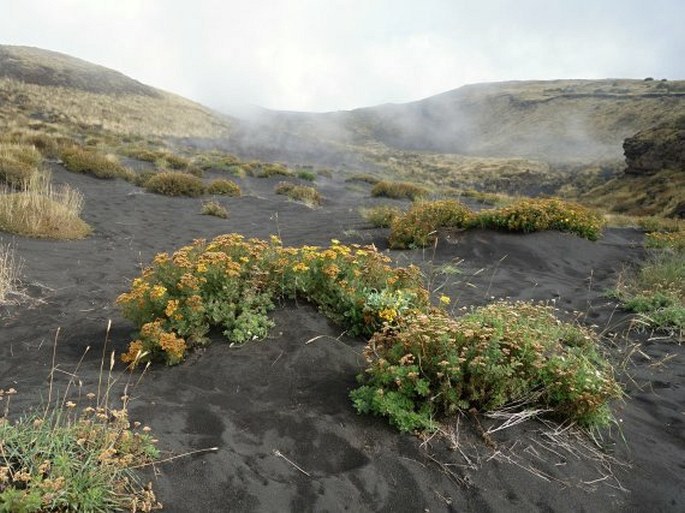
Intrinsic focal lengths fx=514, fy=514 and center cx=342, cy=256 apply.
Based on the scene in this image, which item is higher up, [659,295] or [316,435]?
[659,295]

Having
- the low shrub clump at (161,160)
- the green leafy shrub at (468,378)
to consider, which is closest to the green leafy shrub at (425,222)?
→ the green leafy shrub at (468,378)

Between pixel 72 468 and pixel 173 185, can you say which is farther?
pixel 173 185

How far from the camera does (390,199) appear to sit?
811 inches

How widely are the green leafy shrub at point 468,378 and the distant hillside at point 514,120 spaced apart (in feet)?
176

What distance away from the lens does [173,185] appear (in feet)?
50.0

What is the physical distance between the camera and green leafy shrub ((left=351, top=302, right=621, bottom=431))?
10.8 ft

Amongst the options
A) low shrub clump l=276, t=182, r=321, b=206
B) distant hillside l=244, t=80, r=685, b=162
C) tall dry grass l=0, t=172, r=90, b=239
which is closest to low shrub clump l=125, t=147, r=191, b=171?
low shrub clump l=276, t=182, r=321, b=206

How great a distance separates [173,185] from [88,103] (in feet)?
117

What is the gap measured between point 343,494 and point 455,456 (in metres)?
0.76

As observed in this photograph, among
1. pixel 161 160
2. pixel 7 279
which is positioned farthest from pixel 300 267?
pixel 161 160

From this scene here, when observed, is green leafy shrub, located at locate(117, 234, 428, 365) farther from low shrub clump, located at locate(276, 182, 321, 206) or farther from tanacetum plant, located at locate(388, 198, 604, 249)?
low shrub clump, located at locate(276, 182, 321, 206)

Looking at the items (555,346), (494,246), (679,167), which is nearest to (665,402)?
(555,346)

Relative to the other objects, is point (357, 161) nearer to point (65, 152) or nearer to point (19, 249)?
point (65, 152)

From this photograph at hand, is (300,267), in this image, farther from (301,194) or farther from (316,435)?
(301,194)
